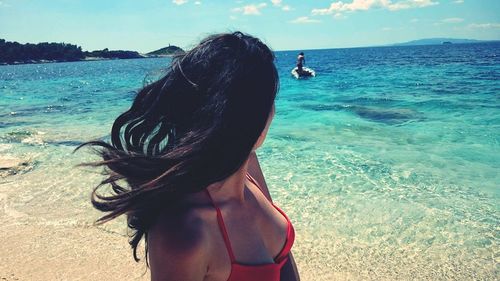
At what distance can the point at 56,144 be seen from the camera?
968 cm

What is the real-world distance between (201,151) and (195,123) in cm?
10

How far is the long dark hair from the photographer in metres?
1.25

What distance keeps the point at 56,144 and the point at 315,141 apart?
6310 millimetres

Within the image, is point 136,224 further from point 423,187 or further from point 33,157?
point 33,157

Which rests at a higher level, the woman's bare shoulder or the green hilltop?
the green hilltop

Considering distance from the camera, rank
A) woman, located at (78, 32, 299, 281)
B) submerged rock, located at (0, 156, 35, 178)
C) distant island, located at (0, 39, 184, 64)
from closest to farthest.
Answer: woman, located at (78, 32, 299, 281) < submerged rock, located at (0, 156, 35, 178) < distant island, located at (0, 39, 184, 64)

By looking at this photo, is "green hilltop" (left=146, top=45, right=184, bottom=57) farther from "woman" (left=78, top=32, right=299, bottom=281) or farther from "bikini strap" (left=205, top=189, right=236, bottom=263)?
"bikini strap" (left=205, top=189, right=236, bottom=263)

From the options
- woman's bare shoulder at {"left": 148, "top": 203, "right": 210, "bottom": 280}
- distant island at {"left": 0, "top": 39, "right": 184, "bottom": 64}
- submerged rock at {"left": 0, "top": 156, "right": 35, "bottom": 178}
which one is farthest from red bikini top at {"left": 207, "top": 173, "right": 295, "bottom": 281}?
distant island at {"left": 0, "top": 39, "right": 184, "bottom": 64}

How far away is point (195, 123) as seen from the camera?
1.28m

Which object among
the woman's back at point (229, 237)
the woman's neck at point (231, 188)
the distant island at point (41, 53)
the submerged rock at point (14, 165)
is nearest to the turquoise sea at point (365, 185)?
the submerged rock at point (14, 165)

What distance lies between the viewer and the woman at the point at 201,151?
1.21 meters

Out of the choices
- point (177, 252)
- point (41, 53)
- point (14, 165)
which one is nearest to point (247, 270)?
point (177, 252)

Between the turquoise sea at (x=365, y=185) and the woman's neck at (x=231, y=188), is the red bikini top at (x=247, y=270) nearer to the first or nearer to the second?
the woman's neck at (x=231, y=188)

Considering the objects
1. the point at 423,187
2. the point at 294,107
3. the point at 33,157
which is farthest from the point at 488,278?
the point at 294,107
